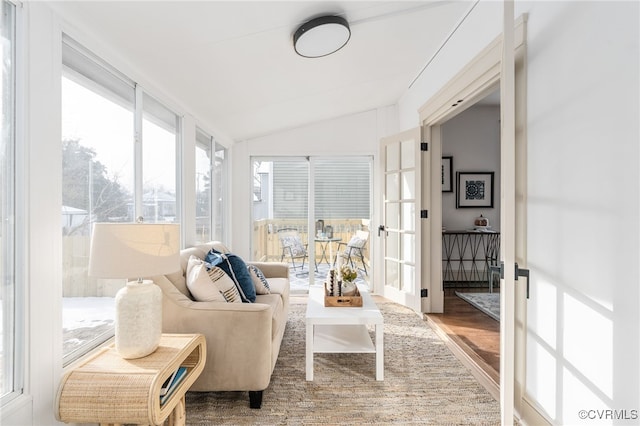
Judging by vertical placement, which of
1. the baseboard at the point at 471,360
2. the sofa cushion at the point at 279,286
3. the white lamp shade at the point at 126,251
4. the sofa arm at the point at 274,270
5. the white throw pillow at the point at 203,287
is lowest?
the baseboard at the point at 471,360

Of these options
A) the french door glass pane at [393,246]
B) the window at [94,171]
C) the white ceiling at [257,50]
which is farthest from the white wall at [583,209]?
the window at [94,171]

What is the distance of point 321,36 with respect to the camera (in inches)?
94.1

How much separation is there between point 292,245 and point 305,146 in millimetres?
1460

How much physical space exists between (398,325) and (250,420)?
1933mm

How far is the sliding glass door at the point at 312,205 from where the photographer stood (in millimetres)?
4945

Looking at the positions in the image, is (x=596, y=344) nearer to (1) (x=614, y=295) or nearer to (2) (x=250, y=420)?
(1) (x=614, y=295)

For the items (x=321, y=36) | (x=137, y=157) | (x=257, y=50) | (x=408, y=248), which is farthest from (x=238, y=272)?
(x=408, y=248)

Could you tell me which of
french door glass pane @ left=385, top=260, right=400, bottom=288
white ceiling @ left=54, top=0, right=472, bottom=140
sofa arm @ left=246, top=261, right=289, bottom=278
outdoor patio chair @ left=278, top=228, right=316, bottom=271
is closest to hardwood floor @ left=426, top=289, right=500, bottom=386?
french door glass pane @ left=385, top=260, right=400, bottom=288

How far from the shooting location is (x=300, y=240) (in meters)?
4.98

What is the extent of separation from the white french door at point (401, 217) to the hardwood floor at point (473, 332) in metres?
0.40

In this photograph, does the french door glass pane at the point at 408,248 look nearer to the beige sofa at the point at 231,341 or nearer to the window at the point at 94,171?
the beige sofa at the point at 231,341

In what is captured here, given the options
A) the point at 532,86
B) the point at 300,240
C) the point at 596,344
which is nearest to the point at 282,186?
the point at 300,240

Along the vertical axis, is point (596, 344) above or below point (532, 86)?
below

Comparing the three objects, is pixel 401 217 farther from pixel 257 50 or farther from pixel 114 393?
pixel 114 393
